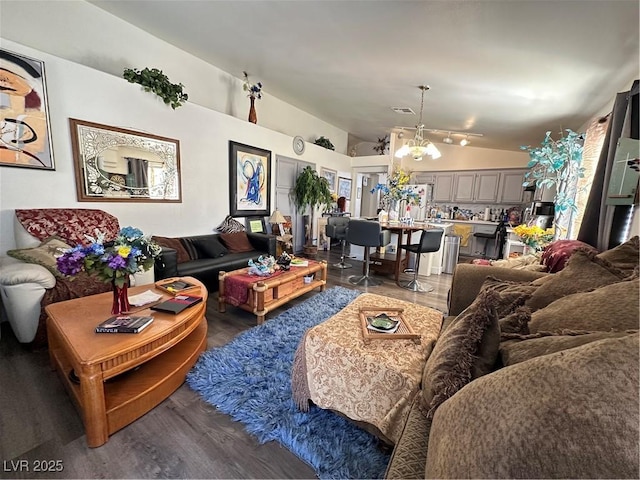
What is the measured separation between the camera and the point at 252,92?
4.27 m

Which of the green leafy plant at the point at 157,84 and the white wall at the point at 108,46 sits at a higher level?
the white wall at the point at 108,46

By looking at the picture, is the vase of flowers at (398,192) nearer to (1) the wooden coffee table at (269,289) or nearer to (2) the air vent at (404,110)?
(2) the air vent at (404,110)

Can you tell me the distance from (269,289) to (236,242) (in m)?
1.58

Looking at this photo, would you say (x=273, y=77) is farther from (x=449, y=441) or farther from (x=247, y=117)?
(x=449, y=441)

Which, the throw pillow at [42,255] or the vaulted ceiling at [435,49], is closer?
the vaulted ceiling at [435,49]

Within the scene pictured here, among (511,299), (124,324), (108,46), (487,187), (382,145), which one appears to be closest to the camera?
(511,299)

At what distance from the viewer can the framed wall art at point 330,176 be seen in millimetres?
6197

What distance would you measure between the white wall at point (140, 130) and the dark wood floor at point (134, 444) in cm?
162

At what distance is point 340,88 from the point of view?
3.92 metres

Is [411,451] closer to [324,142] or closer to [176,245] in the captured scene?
[176,245]

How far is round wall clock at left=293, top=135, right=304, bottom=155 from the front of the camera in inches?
208

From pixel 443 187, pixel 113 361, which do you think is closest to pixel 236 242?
pixel 113 361

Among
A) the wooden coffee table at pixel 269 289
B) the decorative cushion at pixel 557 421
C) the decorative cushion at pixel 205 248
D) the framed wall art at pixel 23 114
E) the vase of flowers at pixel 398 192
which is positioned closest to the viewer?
the decorative cushion at pixel 557 421

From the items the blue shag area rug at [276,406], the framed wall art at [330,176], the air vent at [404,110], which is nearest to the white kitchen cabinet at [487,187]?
the air vent at [404,110]
